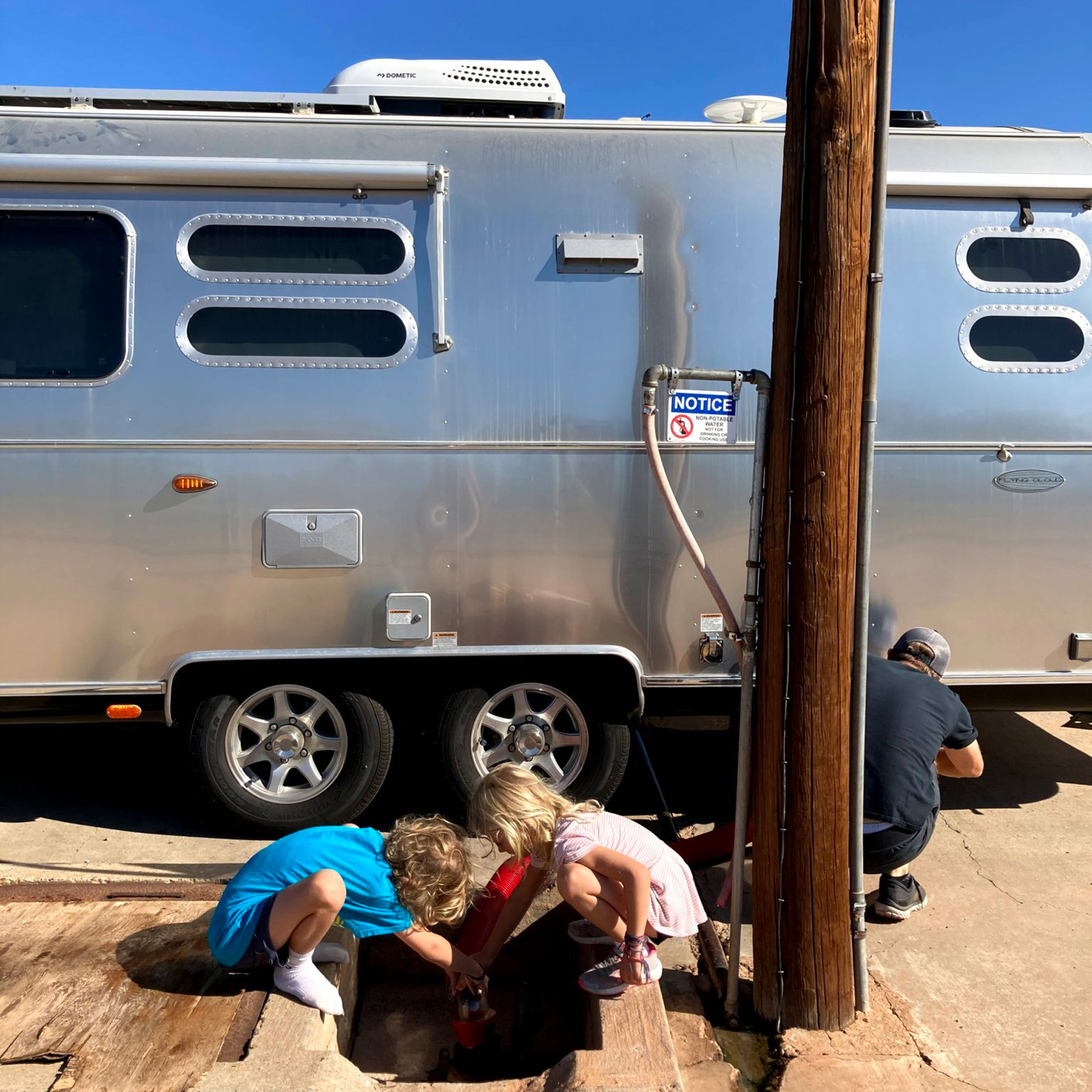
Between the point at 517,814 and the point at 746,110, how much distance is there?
11.3 ft

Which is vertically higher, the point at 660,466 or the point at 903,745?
the point at 660,466

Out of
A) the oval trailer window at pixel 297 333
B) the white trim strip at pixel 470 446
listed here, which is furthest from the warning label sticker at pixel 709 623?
the oval trailer window at pixel 297 333

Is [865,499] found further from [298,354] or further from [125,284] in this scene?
[125,284]

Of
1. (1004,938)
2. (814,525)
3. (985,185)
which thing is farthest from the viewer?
(985,185)

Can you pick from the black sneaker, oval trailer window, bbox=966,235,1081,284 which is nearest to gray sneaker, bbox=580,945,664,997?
the black sneaker

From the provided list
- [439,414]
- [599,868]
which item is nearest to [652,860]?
[599,868]

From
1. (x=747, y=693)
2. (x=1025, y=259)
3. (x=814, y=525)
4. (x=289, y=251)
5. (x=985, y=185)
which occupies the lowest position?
(x=747, y=693)

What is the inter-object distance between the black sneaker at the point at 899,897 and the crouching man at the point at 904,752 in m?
0.29

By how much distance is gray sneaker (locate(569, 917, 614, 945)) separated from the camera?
11.8 feet

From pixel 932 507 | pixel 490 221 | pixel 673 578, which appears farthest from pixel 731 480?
pixel 490 221

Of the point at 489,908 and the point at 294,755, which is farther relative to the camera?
the point at 294,755

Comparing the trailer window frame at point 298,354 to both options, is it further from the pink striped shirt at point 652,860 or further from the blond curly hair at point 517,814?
the pink striped shirt at point 652,860

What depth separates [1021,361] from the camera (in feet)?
15.3

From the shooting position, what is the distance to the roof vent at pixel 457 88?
15.6ft
